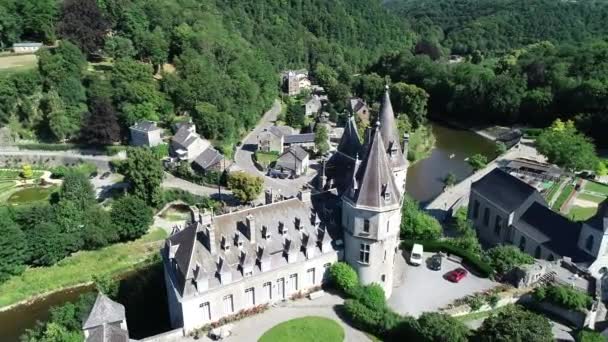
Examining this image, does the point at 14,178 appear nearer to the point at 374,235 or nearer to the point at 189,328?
the point at 189,328

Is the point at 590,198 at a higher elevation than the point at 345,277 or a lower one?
lower

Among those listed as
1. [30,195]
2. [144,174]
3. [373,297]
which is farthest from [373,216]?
[30,195]

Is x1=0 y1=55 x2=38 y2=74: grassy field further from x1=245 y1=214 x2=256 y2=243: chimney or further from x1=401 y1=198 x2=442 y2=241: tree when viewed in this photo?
x1=401 y1=198 x2=442 y2=241: tree

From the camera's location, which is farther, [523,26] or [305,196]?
[523,26]

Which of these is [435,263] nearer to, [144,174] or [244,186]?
[244,186]

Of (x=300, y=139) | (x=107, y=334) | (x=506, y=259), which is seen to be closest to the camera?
(x=107, y=334)

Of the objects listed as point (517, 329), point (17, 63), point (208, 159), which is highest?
point (17, 63)
